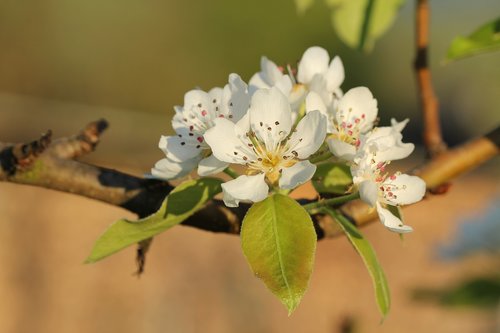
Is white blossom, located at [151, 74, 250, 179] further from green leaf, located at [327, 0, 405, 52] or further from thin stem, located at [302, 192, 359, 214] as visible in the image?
green leaf, located at [327, 0, 405, 52]

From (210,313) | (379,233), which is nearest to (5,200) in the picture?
(210,313)

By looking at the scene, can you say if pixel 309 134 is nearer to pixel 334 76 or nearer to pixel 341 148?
pixel 341 148

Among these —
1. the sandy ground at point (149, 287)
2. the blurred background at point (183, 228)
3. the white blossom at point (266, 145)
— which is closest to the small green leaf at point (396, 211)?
the white blossom at point (266, 145)

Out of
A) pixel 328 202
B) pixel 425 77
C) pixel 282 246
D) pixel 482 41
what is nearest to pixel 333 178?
pixel 328 202

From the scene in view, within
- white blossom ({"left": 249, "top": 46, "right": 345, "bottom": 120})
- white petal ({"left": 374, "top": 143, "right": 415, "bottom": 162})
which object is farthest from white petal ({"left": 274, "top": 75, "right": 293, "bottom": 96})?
white petal ({"left": 374, "top": 143, "right": 415, "bottom": 162})

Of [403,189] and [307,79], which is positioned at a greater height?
[307,79]

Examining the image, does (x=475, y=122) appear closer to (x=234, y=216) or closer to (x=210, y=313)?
(x=210, y=313)
